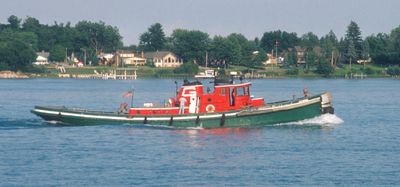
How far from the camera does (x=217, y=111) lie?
67.4 meters

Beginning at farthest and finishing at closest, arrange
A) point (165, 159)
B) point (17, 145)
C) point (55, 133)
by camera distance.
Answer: point (55, 133)
point (17, 145)
point (165, 159)

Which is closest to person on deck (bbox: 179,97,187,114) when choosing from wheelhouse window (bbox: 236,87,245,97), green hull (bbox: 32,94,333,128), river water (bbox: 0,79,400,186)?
green hull (bbox: 32,94,333,128)

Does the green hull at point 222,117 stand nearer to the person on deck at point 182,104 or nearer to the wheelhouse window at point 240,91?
the person on deck at point 182,104

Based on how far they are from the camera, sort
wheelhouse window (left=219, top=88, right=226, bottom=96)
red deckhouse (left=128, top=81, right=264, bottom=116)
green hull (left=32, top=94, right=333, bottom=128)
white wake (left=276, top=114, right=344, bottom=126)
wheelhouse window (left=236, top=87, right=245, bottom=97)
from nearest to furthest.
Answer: green hull (left=32, top=94, right=333, bottom=128)
red deckhouse (left=128, top=81, right=264, bottom=116)
wheelhouse window (left=219, top=88, right=226, bottom=96)
wheelhouse window (left=236, top=87, right=245, bottom=97)
white wake (left=276, top=114, right=344, bottom=126)

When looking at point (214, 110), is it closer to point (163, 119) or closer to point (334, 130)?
point (163, 119)

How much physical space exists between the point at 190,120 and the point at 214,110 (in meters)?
1.92

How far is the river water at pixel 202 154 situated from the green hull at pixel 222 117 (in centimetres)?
59

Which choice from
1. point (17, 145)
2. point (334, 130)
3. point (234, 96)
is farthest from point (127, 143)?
point (334, 130)

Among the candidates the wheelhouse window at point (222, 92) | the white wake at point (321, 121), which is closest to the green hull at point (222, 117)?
the white wake at point (321, 121)

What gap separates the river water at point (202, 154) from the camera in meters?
47.7

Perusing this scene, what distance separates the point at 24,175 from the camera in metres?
48.4

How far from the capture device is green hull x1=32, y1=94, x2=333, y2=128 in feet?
218

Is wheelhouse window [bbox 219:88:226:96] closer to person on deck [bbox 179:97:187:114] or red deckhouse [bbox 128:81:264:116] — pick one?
red deckhouse [bbox 128:81:264:116]

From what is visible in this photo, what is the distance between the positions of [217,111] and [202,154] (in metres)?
12.0
